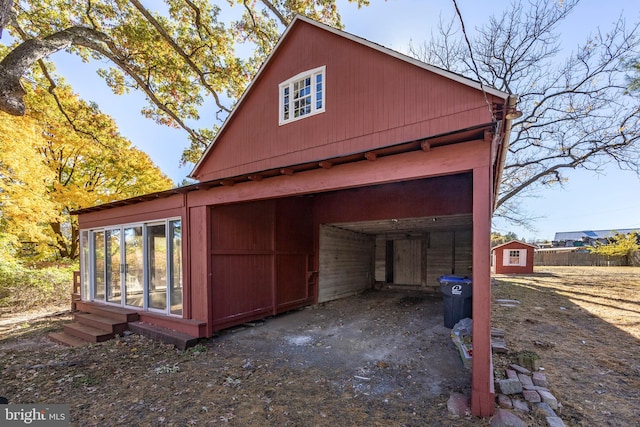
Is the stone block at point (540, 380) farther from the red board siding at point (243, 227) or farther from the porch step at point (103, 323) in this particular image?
the porch step at point (103, 323)

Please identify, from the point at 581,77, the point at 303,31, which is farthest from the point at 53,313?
the point at 581,77

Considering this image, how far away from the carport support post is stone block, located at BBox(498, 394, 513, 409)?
24 centimetres

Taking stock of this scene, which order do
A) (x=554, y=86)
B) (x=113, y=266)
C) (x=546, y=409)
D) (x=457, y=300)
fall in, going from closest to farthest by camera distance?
(x=546, y=409) < (x=457, y=300) < (x=113, y=266) < (x=554, y=86)

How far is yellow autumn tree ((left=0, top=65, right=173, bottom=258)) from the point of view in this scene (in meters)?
8.38

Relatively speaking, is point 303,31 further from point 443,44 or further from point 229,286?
point 443,44

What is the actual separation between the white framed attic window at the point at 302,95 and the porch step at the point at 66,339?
243 inches

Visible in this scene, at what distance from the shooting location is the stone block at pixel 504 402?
10.1 ft

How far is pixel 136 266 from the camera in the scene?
22.1 ft

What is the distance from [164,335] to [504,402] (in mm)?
5535

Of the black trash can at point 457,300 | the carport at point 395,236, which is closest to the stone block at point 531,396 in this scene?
the black trash can at point 457,300

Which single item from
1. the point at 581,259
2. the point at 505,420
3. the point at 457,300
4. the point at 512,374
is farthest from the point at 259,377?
the point at 581,259

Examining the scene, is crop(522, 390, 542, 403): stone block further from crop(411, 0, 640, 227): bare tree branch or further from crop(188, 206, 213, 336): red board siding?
crop(411, 0, 640, 227): bare tree branch

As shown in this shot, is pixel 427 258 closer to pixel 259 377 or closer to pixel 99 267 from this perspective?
pixel 259 377

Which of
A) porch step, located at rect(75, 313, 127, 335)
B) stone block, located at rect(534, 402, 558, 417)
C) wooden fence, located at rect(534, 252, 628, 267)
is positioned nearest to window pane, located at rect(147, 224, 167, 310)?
porch step, located at rect(75, 313, 127, 335)
